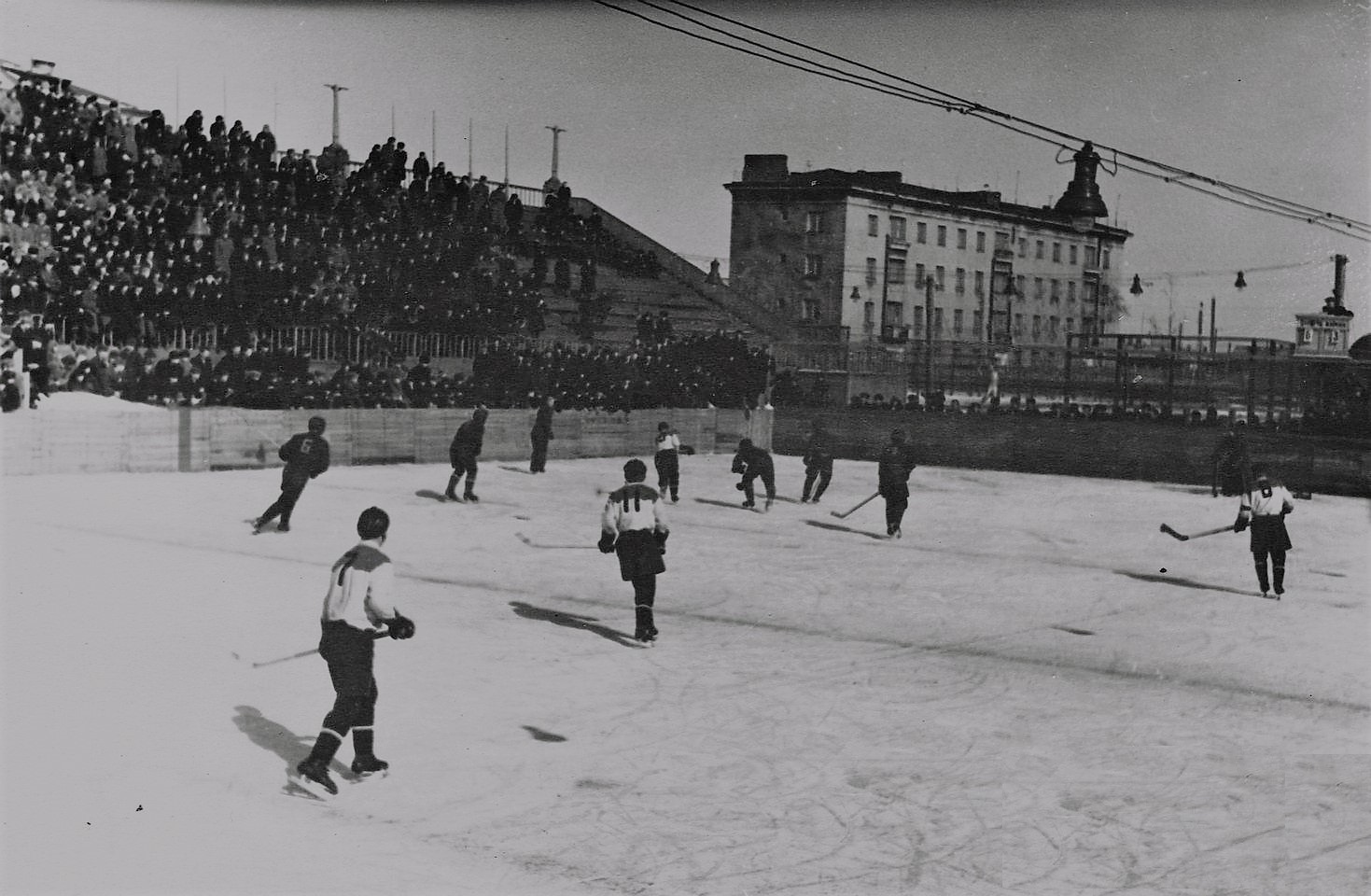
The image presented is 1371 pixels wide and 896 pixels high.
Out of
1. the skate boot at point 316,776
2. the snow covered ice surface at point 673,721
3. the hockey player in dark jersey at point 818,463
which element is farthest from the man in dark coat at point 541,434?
the skate boot at point 316,776

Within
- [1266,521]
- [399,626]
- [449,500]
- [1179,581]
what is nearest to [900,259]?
[449,500]

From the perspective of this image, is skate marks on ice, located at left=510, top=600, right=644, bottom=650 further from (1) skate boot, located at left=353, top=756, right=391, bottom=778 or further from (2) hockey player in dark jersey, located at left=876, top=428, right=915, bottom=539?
(2) hockey player in dark jersey, located at left=876, top=428, right=915, bottom=539

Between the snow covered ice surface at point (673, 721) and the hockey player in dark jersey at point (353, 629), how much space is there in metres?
0.37

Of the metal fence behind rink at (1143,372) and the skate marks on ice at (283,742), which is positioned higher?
the metal fence behind rink at (1143,372)

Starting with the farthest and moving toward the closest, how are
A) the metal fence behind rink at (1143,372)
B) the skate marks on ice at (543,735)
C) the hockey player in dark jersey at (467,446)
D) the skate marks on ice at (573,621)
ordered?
the metal fence behind rink at (1143,372) → the hockey player in dark jersey at (467,446) → the skate marks on ice at (573,621) → the skate marks on ice at (543,735)

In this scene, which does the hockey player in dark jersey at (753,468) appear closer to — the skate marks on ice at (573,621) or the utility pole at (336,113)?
the utility pole at (336,113)

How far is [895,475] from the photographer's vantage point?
23.0 metres

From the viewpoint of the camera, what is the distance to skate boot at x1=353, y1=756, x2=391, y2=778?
8.97 metres

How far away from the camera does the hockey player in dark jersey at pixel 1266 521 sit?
1795 cm

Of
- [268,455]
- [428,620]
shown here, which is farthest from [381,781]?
[268,455]

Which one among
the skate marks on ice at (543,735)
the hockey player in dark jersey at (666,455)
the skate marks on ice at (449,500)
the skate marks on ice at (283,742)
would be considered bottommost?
the skate marks on ice at (543,735)

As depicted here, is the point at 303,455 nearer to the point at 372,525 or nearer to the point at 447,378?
the point at 372,525

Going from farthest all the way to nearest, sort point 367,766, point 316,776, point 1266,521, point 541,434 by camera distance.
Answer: point 541,434, point 1266,521, point 367,766, point 316,776

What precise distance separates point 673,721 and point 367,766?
2931 mm
